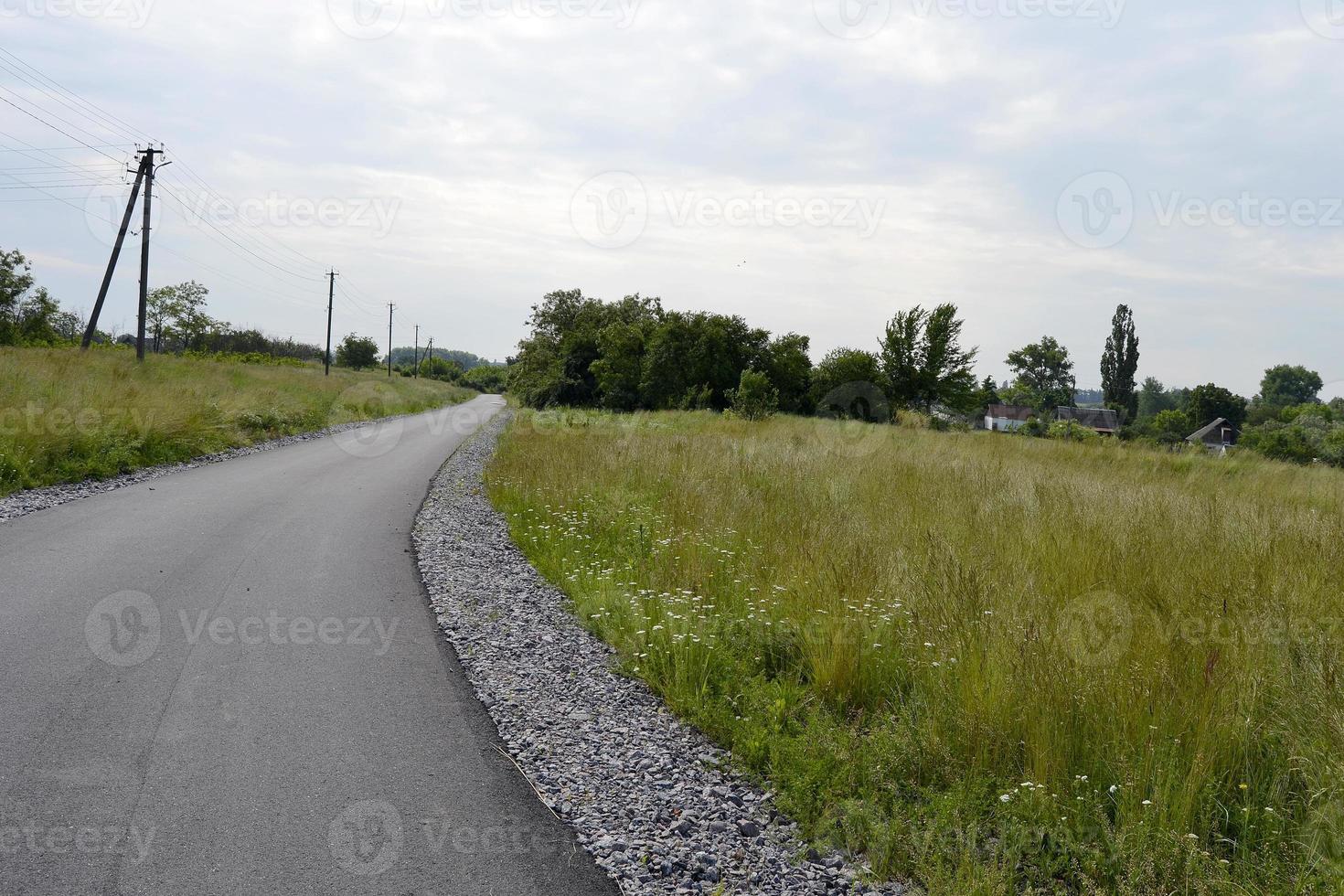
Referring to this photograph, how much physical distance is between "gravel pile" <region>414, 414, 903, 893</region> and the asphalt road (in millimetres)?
177

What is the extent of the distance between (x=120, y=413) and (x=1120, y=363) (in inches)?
3777

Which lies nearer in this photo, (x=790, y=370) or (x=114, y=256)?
(x=114, y=256)

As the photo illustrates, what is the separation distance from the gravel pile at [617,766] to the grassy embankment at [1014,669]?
7.7 inches

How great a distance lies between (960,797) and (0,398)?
18.1 metres

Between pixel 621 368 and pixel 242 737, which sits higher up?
pixel 621 368

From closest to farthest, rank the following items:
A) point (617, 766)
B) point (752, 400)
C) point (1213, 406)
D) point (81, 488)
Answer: point (617, 766), point (81, 488), point (752, 400), point (1213, 406)

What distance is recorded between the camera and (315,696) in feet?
16.1

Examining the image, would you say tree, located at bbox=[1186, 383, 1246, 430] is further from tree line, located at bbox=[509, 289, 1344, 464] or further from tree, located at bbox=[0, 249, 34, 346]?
tree, located at bbox=[0, 249, 34, 346]

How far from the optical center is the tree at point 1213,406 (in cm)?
8038

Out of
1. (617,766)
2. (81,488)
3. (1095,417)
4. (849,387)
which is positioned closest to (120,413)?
(81,488)

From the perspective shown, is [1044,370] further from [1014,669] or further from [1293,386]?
[1014,669]

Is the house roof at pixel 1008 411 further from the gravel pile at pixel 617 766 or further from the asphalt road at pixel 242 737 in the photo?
the asphalt road at pixel 242 737

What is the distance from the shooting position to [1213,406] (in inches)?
3204

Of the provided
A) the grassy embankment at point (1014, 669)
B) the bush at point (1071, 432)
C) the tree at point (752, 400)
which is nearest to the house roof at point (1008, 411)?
the tree at point (752, 400)
